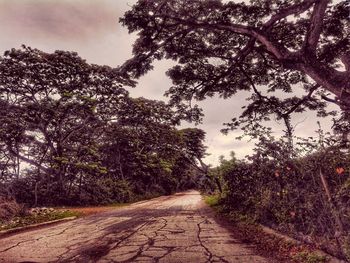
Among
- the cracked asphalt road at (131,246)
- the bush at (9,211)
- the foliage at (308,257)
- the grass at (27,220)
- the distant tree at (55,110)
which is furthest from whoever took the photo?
the distant tree at (55,110)

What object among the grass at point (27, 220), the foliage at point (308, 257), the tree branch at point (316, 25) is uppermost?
the tree branch at point (316, 25)

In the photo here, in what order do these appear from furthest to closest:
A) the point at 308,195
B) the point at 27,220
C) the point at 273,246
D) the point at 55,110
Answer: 1. the point at 55,110
2. the point at 27,220
3. the point at 273,246
4. the point at 308,195

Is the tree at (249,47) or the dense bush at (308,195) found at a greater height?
the tree at (249,47)

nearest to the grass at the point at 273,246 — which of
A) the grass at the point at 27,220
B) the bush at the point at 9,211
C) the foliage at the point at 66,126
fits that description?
the grass at the point at 27,220

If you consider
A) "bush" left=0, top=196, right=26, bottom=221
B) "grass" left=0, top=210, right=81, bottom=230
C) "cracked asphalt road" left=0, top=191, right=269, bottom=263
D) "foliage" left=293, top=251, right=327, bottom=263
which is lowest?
"foliage" left=293, top=251, right=327, bottom=263

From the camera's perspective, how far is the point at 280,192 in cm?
790

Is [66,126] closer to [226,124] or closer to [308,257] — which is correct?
[226,124]

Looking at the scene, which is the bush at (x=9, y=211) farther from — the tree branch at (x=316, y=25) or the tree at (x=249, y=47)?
the tree branch at (x=316, y=25)

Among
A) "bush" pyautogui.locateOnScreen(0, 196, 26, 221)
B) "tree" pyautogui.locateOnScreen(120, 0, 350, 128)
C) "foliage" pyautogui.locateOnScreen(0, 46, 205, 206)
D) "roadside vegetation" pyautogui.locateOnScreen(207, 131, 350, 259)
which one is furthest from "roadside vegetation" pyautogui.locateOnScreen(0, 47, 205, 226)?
"roadside vegetation" pyautogui.locateOnScreen(207, 131, 350, 259)

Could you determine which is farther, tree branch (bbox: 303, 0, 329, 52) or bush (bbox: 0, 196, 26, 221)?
bush (bbox: 0, 196, 26, 221)

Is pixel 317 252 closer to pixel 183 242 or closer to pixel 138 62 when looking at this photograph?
pixel 183 242

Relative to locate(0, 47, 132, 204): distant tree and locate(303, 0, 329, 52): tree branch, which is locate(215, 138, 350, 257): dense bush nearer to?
locate(303, 0, 329, 52): tree branch

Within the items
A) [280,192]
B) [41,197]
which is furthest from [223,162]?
[41,197]

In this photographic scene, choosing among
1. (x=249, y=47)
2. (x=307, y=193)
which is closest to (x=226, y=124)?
(x=249, y=47)
